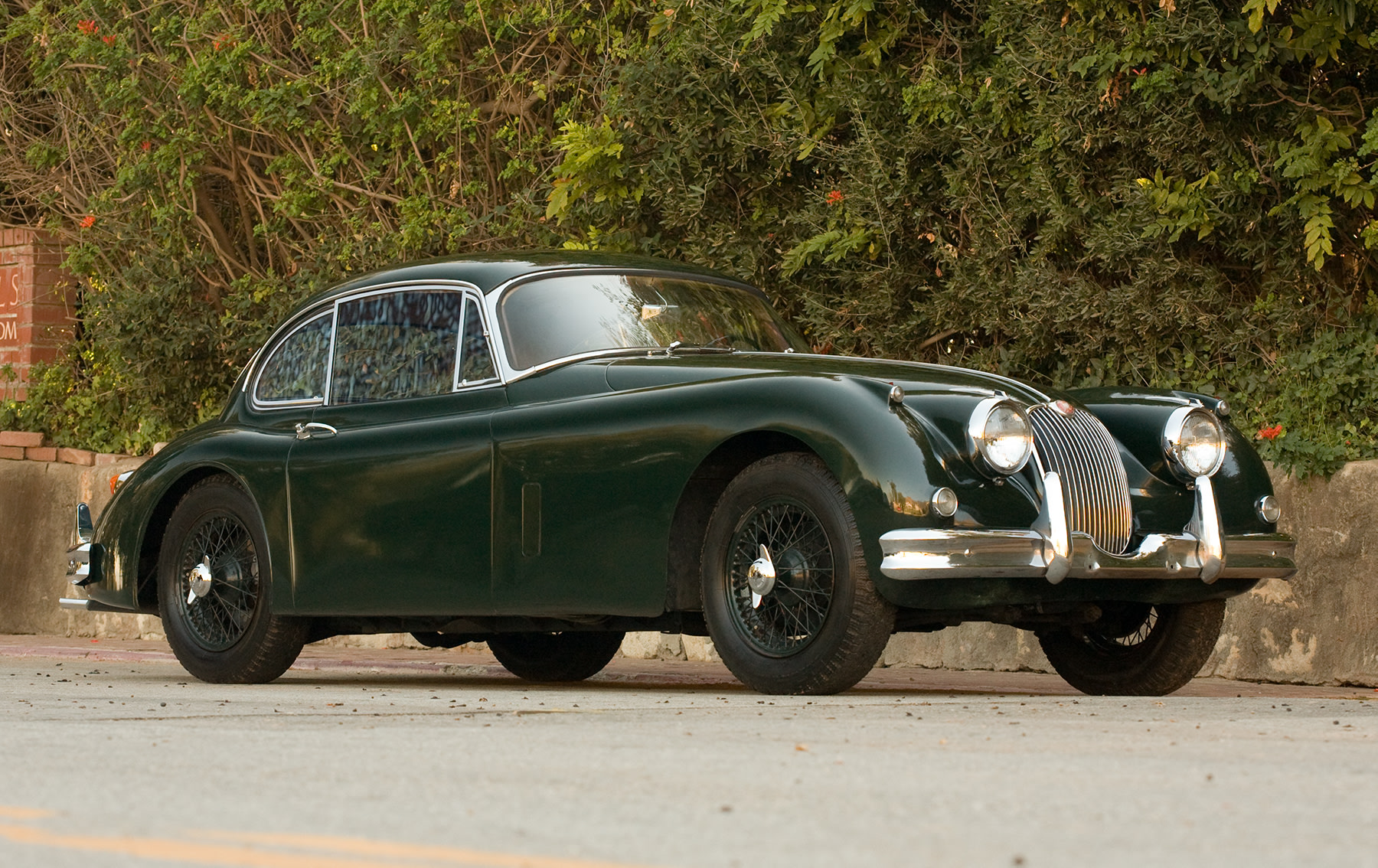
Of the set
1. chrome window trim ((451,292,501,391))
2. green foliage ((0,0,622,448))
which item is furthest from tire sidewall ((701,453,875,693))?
green foliage ((0,0,622,448))

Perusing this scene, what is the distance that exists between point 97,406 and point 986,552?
1011 cm

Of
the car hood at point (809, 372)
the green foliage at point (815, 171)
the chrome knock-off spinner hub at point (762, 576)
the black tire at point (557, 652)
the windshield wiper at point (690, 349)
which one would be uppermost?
the green foliage at point (815, 171)

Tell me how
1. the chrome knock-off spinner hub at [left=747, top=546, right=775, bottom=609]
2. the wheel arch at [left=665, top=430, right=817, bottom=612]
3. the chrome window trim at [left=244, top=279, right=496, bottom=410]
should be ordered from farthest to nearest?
the chrome window trim at [left=244, top=279, right=496, bottom=410] < the wheel arch at [left=665, top=430, right=817, bottom=612] < the chrome knock-off spinner hub at [left=747, top=546, right=775, bottom=609]

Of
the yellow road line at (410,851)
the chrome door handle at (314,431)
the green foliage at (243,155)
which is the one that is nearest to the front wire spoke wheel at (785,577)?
the chrome door handle at (314,431)

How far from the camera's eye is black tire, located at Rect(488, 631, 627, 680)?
28.8 feet

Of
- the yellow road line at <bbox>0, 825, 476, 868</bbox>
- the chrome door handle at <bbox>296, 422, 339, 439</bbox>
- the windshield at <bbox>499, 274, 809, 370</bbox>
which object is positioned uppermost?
the windshield at <bbox>499, 274, 809, 370</bbox>

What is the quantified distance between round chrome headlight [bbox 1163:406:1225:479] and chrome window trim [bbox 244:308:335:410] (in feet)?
11.3

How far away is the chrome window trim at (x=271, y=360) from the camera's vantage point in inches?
327

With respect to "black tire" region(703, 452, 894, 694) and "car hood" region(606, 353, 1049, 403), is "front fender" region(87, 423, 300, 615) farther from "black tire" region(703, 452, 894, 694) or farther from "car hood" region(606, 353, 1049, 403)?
"black tire" region(703, 452, 894, 694)

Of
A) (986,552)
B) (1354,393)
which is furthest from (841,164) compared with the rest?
(986,552)

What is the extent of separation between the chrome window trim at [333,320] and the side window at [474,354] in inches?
0.9

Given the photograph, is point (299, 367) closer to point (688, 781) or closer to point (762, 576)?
point (762, 576)

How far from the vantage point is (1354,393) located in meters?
8.81

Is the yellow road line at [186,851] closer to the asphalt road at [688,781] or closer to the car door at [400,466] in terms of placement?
the asphalt road at [688,781]
